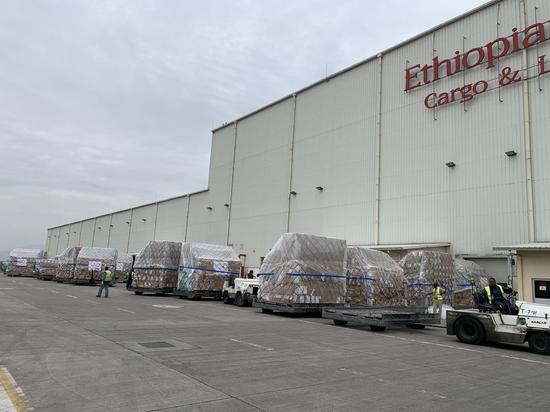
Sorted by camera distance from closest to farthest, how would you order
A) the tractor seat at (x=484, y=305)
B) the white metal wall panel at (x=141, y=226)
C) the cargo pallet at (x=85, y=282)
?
the tractor seat at (x=484, y=305) → the cargo pallet at (x=85, y=282) → the white metal wall panel at (x=141, y=226)

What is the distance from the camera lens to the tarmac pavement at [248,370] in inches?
229

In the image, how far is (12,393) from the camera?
5707mm

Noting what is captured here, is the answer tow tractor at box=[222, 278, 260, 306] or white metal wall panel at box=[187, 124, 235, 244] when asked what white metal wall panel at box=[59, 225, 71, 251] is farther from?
tow tractor at box=[222, 278, 260, 306]

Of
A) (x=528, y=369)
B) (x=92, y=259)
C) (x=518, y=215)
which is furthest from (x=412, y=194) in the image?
(x=92, y=259)

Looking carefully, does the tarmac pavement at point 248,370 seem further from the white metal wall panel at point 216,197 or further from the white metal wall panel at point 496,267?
the white metal wall panel at point 216,197

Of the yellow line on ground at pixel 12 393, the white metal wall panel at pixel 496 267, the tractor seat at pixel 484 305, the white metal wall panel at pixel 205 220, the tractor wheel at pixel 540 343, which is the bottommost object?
the yellow line on ground at pixel 12 393

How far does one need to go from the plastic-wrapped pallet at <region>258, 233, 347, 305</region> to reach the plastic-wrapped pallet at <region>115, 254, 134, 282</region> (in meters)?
33.6

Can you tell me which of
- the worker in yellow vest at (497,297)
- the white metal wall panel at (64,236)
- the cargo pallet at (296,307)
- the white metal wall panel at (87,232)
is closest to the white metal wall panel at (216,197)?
the cargo pallet at (296,307)

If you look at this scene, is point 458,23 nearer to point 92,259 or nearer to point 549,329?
point 549,329

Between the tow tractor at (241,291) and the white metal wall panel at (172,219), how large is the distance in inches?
1044

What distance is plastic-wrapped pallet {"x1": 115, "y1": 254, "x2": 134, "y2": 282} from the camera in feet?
160

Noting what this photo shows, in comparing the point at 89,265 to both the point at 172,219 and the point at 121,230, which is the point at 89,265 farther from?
the point at 121,230

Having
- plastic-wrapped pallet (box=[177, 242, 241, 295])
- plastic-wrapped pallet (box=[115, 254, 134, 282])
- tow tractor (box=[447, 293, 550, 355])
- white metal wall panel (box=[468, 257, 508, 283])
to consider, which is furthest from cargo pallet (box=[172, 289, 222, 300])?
plastic-wrapped pallet (box=[115, 254, 134, 282])

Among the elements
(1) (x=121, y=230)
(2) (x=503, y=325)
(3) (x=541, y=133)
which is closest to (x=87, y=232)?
(1) (x=121, y=230)
